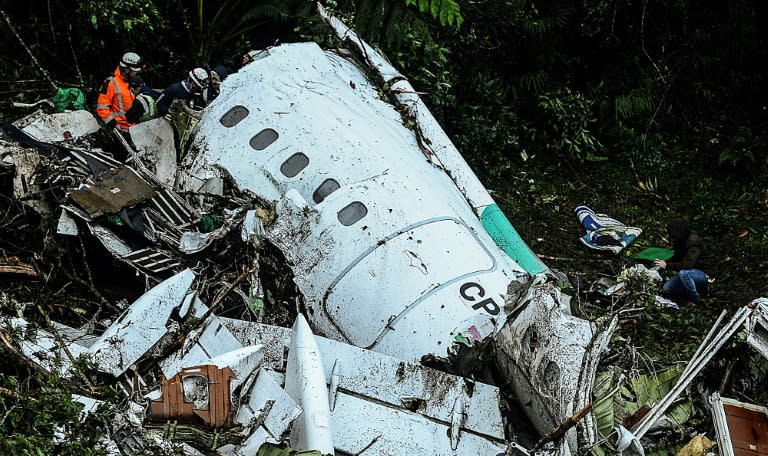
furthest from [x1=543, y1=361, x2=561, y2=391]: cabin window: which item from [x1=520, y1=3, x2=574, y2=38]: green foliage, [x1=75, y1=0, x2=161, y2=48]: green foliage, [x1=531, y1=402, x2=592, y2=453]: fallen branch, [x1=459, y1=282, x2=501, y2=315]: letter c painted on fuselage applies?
[x1=520, y1=3, x2=574, y2=38]: green foliage

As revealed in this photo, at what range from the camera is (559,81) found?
1504 cm

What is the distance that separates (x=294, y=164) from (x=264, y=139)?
516mm

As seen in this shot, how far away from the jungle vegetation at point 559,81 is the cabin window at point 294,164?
3.29m

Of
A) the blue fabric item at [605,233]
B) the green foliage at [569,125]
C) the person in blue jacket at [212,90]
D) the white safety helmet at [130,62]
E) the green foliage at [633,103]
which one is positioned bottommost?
the blue fabric item at [605,233]

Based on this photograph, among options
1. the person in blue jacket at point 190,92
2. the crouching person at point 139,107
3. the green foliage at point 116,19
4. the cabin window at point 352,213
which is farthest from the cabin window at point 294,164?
the green foliage at point 116,19

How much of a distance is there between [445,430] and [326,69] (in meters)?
4.91

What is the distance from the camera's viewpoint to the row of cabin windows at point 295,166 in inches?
340

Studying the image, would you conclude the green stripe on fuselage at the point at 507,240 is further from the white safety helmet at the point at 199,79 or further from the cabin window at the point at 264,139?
the white safety helmet at the point at 199,79

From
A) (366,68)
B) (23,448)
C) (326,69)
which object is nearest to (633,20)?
(366,68)

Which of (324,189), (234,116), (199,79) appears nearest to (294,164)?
(324,189)

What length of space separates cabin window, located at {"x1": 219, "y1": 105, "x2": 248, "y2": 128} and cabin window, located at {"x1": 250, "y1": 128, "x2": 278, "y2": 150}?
0.37 metres

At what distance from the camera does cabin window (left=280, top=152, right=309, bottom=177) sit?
9164mm

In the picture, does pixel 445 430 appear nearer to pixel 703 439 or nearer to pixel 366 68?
pixel 703 439

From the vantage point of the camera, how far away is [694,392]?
7.42 metres
